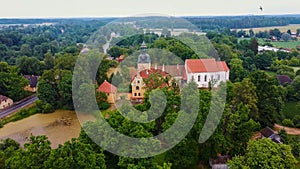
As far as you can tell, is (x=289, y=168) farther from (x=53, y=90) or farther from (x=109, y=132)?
(x=53, y=90)

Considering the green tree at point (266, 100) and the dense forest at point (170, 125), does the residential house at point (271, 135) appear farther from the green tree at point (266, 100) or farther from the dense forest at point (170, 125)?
the green tree at point (266, 100)

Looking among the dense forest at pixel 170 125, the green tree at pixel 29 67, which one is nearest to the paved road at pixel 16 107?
the dense forest at pixel 170 125

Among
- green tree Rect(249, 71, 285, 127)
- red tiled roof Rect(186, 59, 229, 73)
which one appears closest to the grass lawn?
green tree Rect(249, 71, 285, 127)

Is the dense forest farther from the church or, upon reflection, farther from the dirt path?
the church

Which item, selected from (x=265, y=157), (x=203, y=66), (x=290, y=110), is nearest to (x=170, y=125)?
(x=265, y=157)

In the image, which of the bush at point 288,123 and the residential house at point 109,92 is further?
the residential house at point 109,92
